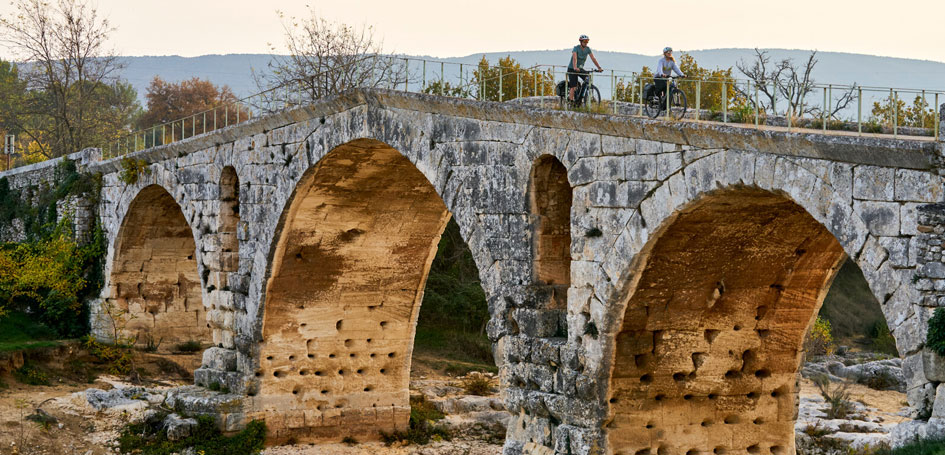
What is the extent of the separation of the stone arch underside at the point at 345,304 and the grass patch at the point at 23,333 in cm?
656

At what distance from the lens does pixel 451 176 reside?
42.9ft

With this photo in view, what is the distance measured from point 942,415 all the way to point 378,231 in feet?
36.8

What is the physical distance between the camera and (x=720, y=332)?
452 inches

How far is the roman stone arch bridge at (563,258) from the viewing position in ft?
27.0

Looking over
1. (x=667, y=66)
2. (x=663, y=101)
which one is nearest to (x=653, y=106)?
(x=663, y=101)

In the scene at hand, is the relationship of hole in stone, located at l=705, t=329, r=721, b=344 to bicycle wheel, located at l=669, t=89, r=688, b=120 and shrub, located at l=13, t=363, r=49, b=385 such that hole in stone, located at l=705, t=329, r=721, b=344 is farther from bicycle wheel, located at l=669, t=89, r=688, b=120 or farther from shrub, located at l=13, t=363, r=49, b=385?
shrub, located at l=13, t=363, r=49, b=385

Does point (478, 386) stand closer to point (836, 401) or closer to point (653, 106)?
point (836, 401)

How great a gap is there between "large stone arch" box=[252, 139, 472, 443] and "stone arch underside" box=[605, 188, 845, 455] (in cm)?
637

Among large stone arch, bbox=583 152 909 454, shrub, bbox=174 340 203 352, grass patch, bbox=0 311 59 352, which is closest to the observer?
large stone arch, bbox=583 152 909 454

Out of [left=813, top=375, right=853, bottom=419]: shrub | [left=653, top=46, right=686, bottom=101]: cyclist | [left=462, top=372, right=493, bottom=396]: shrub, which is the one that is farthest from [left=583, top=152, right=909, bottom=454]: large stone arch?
[left=462, top=372, right=493, bottom=396]: shrub

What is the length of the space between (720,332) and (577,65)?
11.0ft

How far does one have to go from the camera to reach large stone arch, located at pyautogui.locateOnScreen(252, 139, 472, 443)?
17.1 m

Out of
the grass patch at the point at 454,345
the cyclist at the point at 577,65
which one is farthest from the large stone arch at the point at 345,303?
the grass patch at the point at 454,345

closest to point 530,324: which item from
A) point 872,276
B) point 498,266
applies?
point 498,266
